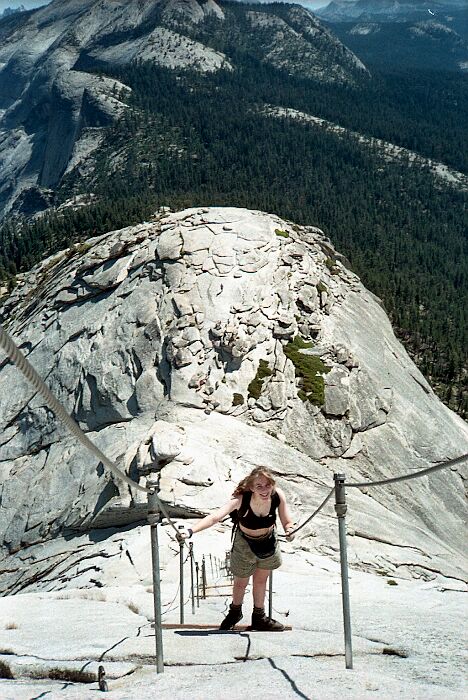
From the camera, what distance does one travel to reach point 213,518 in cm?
951

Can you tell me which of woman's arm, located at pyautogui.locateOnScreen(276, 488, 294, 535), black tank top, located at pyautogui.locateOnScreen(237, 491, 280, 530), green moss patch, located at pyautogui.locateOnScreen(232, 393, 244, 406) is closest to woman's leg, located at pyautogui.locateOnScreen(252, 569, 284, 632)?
black tank top, located at pyautogui.locateOnScreen(237, 491, 280, 530)

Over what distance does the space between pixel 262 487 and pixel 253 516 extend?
547 millimetres

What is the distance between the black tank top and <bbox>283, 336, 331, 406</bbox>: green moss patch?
25.6m

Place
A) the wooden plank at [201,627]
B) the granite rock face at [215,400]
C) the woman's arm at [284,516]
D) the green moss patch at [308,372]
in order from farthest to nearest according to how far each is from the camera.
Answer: the green moss patch at [308,372] → the granite rock face at [215,400] → the wooden plank at [201,627] → the woman's arm at [284,516]

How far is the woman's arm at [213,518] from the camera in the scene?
9.26 metres

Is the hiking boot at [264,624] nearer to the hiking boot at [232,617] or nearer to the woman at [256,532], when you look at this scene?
the woman at [256,532]

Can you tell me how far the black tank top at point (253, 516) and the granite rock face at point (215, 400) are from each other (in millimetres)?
16789

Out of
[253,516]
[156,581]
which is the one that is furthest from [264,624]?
[156,581]

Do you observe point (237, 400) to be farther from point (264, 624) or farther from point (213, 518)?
point (213, 518)

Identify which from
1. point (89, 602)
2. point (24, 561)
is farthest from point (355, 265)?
point (89, 602)

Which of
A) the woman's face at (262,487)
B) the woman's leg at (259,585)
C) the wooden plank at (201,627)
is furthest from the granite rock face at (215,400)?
the woman's face at (262,487)

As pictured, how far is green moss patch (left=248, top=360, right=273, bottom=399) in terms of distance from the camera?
112ft

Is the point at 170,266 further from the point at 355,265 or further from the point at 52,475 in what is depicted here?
the point at 355,265

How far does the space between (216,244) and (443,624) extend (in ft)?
100
